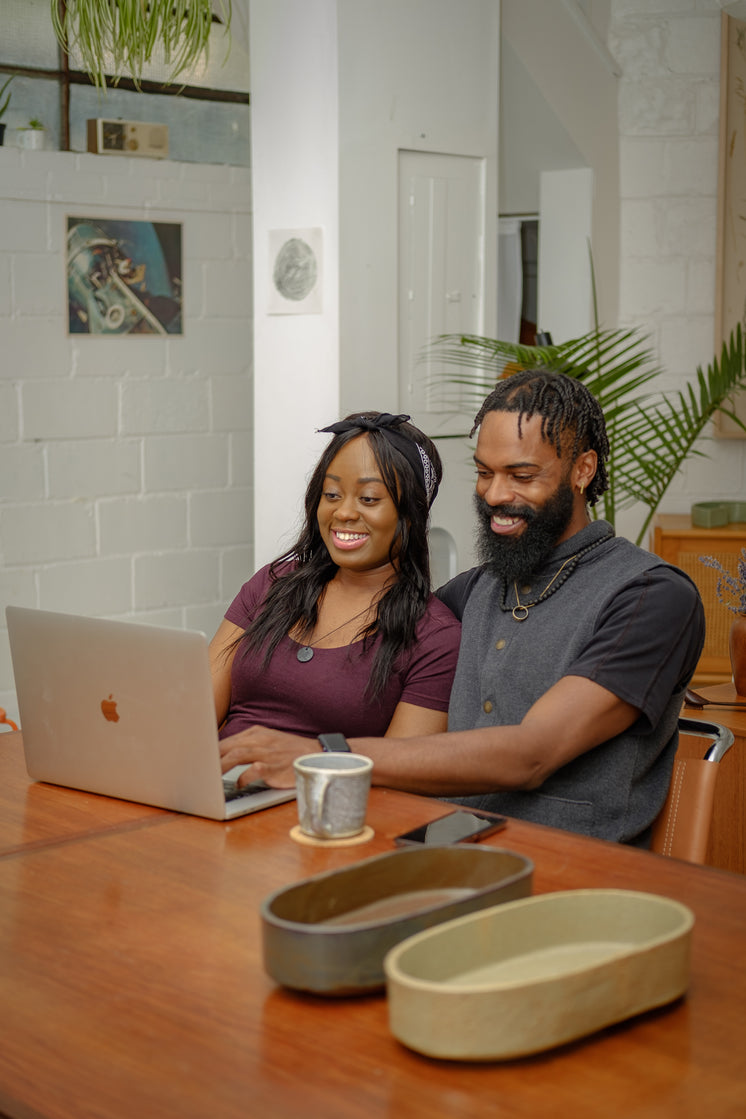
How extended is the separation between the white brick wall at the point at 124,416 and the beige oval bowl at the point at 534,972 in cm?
288

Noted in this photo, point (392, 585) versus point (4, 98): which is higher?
point (4, 98)

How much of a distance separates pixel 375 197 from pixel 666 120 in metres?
1.46

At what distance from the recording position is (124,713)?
5.64ft

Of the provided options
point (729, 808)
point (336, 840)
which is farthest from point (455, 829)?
point (729, 808)

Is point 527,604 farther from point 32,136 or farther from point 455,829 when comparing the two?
point 32,136

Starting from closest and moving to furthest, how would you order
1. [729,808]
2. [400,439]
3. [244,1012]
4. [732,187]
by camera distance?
[244,1012], [400,439], [729,808], [732,187]

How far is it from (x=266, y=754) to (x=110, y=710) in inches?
8.4

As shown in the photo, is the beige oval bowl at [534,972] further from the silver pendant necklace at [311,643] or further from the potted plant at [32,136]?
the potted plant at [32,136]

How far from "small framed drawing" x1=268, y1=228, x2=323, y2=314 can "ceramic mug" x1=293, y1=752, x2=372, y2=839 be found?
2068mm

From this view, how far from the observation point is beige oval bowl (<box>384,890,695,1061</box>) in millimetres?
1017

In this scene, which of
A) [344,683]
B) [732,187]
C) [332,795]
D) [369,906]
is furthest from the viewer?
[732,187]

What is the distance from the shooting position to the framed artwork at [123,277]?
12.5 ft

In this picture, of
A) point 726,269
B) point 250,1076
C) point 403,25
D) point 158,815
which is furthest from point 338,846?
point 726,269

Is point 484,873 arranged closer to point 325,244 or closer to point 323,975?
point 323,975
